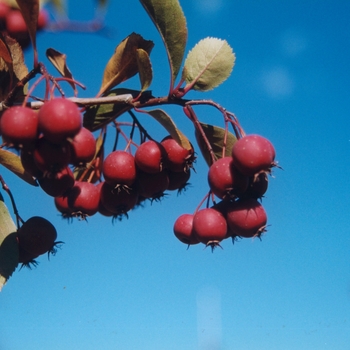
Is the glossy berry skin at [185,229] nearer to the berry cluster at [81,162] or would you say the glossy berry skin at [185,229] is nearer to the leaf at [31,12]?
the berry cluster at [81,162]

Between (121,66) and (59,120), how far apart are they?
0.61m

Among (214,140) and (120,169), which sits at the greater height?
(214,140)

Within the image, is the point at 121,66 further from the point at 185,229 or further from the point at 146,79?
the point at 185,229

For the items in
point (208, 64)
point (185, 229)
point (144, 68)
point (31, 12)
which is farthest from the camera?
point (185, 229)

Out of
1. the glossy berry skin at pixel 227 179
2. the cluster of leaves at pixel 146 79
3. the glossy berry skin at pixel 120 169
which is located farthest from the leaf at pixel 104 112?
the glossy berry skin at pixel 227 179

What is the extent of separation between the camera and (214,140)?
6.13ft

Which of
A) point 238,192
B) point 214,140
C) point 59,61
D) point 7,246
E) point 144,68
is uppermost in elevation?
point 59,61

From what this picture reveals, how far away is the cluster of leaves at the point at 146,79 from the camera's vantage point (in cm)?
167

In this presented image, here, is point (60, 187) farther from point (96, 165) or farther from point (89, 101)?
point (96, 165)

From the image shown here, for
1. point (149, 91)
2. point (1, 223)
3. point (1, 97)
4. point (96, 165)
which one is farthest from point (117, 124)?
point (1, 223)

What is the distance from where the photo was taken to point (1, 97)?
1.77 m

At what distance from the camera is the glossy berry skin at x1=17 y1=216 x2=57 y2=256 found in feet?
5.98

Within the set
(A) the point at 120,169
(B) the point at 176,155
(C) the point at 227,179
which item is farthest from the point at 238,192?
(A) the point at 120,169

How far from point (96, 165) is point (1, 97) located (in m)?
0.44
